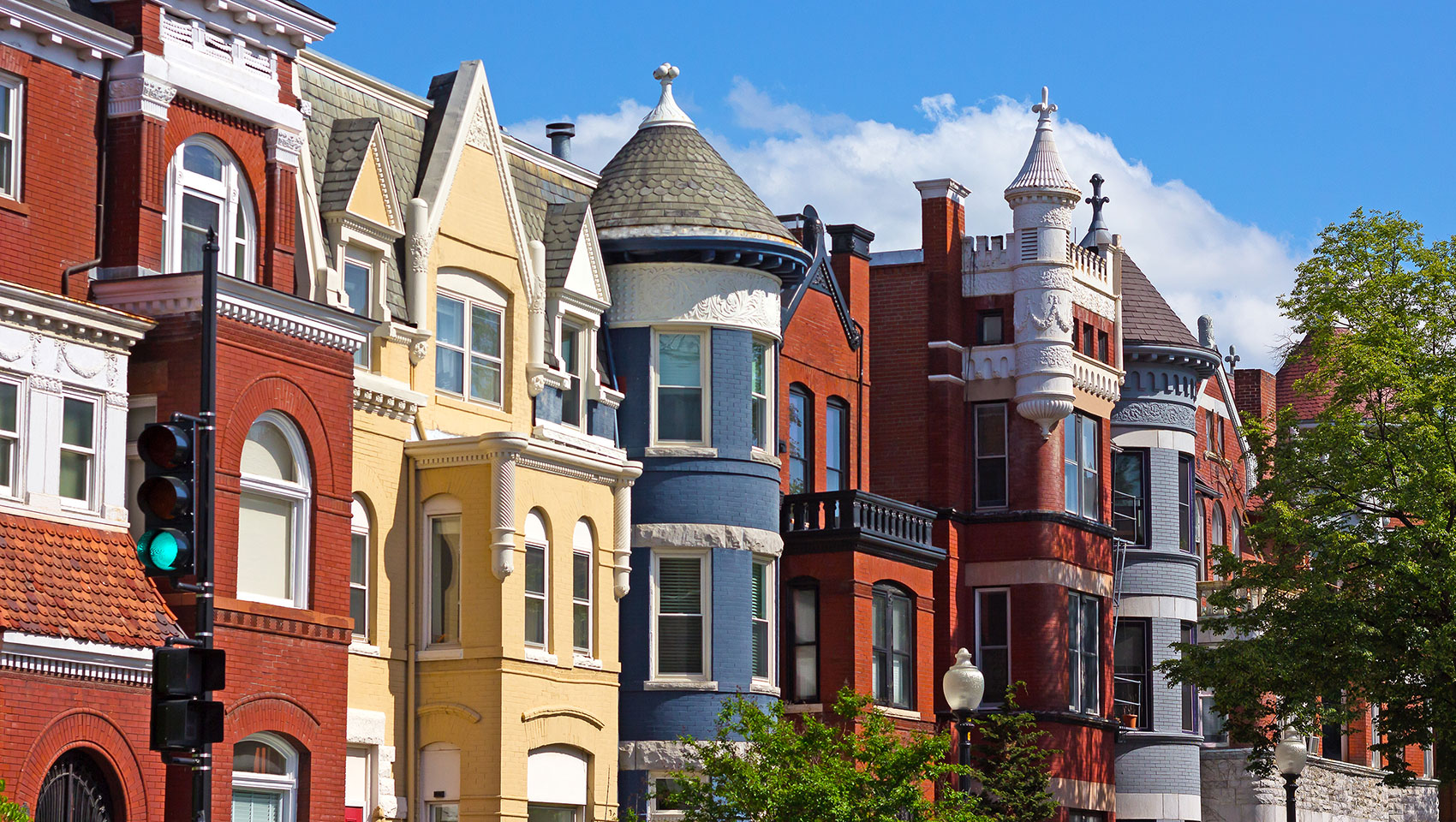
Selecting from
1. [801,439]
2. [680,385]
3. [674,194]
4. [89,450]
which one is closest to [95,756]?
[89,450]

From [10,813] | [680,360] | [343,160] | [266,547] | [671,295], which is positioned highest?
[343,160]

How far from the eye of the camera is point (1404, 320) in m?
42.6

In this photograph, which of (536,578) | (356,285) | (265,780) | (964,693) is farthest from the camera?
(536,578)

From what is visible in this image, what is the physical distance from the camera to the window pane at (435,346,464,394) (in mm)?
32406

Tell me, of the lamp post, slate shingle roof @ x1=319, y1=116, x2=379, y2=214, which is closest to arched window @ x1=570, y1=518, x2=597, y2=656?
slate shingle roof @ x1=319, y1=116, x2=379, y2=214

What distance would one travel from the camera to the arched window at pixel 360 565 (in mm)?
30469

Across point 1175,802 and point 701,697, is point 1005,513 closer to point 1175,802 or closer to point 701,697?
point 1175,802

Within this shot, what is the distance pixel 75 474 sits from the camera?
2473 centimetres

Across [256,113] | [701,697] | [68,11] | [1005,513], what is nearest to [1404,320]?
[1005,513]

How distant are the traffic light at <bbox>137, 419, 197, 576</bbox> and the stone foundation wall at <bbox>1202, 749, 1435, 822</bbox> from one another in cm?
3424

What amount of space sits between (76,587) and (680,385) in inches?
571

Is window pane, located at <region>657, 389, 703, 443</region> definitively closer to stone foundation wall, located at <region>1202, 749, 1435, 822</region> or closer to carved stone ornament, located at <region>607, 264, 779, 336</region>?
carved stone ornament, located at <region>607, 264, 779, 336</region>

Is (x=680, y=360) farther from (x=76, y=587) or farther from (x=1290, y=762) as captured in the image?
(x=76, y=587)

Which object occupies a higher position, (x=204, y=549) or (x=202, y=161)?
(x=202, y=161)
